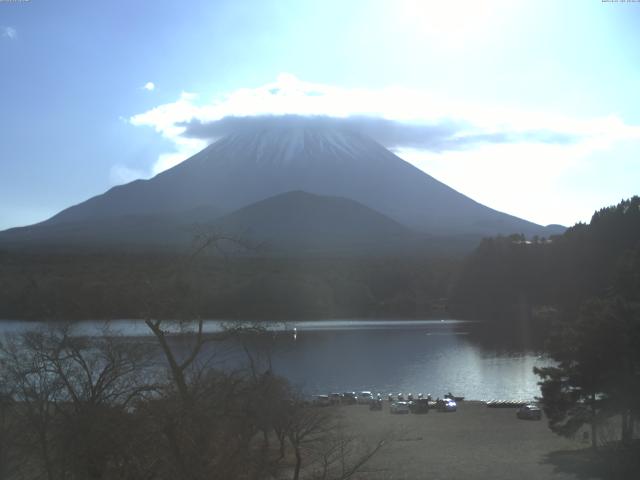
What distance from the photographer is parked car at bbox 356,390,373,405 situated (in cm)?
1847

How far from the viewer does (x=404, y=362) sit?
26.4m

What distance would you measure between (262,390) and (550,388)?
6816mm

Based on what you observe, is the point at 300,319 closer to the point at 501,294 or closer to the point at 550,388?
the point at 501,294

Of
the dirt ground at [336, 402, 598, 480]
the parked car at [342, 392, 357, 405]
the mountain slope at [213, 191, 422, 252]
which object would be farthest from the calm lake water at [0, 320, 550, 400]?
the mountain slope at [213, 191, 422, 252]

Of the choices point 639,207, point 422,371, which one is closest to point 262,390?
point 422,371

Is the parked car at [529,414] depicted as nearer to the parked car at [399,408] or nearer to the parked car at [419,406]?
the parked car at [419,406]

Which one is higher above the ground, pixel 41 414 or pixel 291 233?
pixel 291 233

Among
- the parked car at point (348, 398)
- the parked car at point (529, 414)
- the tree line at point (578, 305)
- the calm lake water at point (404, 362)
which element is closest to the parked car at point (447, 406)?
the parked car at point (529, 414)

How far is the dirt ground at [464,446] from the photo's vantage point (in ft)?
32.2

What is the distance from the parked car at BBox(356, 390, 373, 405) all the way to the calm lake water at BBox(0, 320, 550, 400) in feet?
3.94

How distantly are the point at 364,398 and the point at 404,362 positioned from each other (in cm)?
783

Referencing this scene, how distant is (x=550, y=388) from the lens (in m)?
11.0

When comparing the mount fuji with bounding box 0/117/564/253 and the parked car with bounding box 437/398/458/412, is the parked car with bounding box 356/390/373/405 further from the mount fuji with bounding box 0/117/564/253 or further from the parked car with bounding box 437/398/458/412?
the mount fuji with bounding box 0/117/564/253

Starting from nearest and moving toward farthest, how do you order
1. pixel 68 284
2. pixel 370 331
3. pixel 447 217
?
pixel 68 284
pixel 370 331
pixel 447 217
